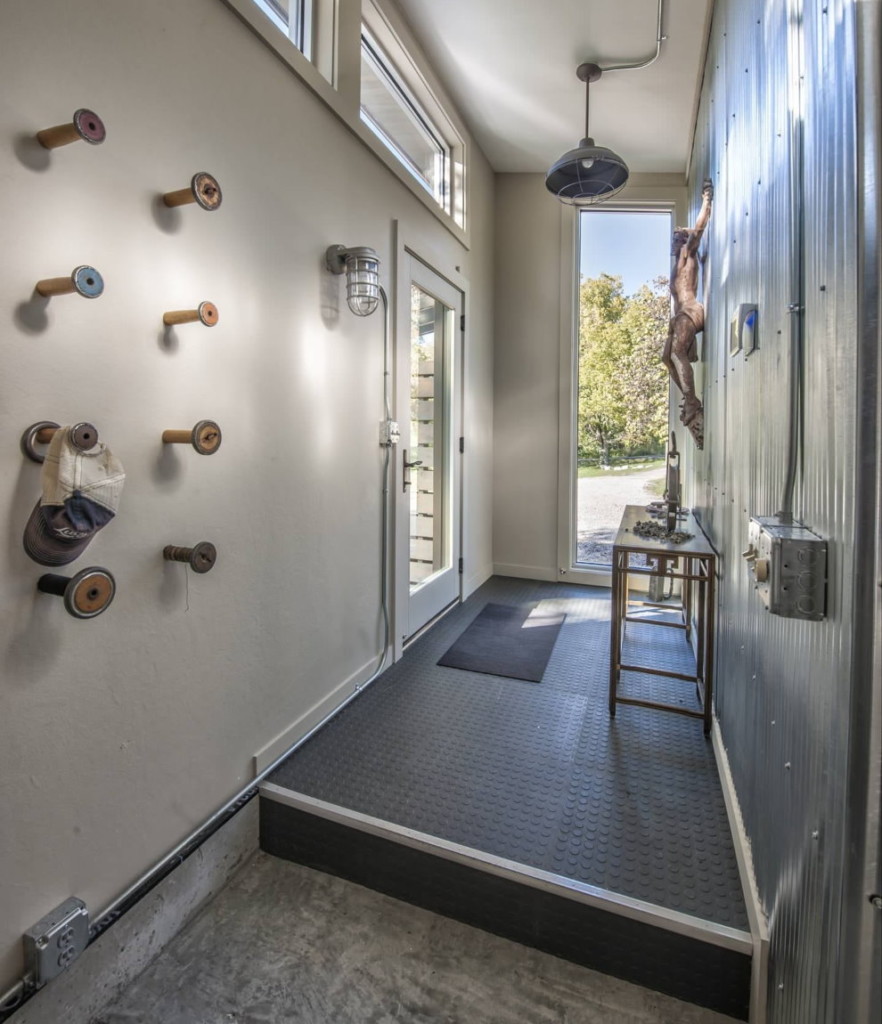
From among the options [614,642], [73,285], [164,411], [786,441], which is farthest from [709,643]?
[73,285]

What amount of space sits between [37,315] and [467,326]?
9.62 ft

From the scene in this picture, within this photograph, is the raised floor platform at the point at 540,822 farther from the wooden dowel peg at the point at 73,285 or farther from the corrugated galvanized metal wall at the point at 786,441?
the wooden dowel peg at the point at 73,285

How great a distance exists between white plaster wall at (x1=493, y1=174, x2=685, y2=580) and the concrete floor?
315cm

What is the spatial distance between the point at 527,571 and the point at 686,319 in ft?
7.47

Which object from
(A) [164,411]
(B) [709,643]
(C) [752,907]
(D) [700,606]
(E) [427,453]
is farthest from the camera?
(E) [427,453]

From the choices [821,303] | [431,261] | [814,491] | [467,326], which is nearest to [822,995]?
[814,491]

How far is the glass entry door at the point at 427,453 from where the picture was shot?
2789mm

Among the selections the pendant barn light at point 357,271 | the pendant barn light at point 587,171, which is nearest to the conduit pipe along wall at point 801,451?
the pendant barn light at point 587,171

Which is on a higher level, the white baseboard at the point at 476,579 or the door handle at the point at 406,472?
the door handle at the point at 406,472

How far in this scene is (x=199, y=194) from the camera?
1.41 meters

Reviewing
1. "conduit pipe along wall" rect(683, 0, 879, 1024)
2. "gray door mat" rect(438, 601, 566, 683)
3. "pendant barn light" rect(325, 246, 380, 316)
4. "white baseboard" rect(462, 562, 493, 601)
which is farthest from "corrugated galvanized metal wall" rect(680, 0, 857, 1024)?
"white baseboard" rect(462, 562, 493, 601)

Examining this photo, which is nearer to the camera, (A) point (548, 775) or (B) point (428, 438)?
(A) point (548, 775)

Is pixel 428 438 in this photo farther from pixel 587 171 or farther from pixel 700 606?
pixel 700 606

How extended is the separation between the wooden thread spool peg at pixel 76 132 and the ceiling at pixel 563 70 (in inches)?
89.6
